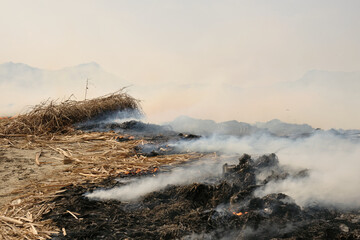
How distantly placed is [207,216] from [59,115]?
8759 millimetres

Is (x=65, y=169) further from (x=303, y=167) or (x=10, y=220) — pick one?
(x=303, y=167)

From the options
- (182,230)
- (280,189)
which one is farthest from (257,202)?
(182,230)

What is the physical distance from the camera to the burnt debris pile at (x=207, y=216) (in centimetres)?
310

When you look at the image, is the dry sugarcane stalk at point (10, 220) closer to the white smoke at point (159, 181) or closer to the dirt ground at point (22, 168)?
the dirt ground at point (22, 168)

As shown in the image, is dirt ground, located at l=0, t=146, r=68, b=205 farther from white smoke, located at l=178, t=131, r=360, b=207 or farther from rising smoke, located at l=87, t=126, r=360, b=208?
white smoke, located at l=178, t=131, r=360, b=207

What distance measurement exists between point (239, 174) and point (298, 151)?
2.28 meters

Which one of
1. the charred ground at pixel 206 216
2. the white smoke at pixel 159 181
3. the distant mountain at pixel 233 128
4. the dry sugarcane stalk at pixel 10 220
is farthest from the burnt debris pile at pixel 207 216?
the distant mountain at pixel 233 128

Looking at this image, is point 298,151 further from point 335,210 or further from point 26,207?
point 26,207

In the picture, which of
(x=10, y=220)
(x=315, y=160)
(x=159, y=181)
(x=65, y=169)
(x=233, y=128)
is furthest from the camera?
(x=233, y=128)

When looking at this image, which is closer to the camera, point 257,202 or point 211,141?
point 257,202

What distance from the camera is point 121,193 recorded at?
441 cm

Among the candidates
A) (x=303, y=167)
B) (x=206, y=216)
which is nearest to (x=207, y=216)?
(x=206, y=216)

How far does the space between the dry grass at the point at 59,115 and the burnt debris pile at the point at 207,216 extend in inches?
247

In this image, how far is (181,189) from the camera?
418cm
